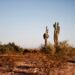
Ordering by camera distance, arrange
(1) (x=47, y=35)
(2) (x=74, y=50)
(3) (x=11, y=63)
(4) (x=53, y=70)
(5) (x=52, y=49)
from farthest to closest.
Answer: (1) (x=47, y=35)
(5) (x=52, y=49)
(2) (x=74, y=50)
(3) (x=11, y=63)
(4) (x=53, y=70)

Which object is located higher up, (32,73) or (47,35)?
(47,35)

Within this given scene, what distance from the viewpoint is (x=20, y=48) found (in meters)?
37.8

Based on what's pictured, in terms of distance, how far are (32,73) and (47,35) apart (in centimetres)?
1905

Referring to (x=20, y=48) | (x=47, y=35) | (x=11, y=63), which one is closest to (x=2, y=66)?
(x=11, y=63)

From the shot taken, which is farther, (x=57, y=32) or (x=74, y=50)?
(x=57, y=32)

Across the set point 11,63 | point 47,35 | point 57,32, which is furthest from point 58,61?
point 47,35

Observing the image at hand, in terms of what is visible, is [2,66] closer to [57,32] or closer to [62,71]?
[62,71]

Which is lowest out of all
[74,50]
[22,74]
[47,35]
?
[22,74]

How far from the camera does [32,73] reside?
49.4 feet

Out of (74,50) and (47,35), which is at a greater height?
(47,35)

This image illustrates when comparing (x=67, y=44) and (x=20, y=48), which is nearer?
(x=67, y=44)

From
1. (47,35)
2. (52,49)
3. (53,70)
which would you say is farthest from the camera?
(47,35)

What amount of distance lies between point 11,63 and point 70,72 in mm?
4798

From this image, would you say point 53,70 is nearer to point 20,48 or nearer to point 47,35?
point 47,35
